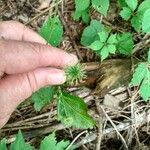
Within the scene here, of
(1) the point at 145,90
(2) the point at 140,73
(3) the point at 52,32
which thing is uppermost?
(3) the point at 52,32

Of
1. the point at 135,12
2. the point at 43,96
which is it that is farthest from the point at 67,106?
the point at 135,12

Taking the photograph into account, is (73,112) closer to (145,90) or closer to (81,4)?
(145,90)

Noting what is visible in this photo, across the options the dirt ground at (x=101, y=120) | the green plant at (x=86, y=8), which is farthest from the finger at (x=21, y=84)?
the green plant at (x=86, y=8)

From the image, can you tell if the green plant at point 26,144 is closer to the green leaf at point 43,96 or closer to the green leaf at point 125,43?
the green leaf at point 43,96

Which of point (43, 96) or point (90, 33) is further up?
point (90, 33)

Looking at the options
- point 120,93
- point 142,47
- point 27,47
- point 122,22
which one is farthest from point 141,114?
point 27,47

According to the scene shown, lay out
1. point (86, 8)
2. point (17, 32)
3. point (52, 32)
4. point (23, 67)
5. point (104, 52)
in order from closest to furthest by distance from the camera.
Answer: point (23, 67), point (17, 32), point (52, 32), point (104, 52), point (86, 8)
